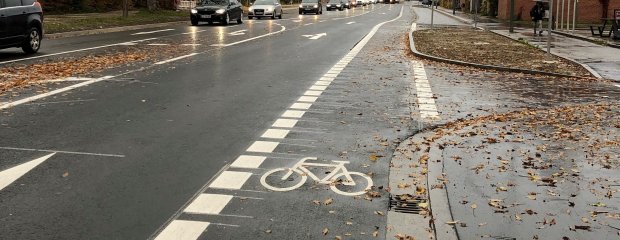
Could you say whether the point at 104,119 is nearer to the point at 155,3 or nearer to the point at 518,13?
the point at 155,3

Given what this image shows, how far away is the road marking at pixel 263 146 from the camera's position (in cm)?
746

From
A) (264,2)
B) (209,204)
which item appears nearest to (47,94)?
(209,204)

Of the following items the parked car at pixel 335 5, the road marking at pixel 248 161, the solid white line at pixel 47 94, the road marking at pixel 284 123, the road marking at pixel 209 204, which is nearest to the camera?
the road marking at pixel 209 204

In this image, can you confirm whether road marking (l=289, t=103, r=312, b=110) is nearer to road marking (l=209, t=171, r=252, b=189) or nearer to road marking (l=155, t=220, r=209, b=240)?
road marking (l=209, t=171, r=252, b=189)

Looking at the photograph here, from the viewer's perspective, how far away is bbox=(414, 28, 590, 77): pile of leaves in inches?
671

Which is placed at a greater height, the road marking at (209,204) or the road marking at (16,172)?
the road marking at (16,172)

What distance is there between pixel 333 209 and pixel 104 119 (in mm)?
4776

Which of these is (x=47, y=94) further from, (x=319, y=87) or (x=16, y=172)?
(x=16, y=172)

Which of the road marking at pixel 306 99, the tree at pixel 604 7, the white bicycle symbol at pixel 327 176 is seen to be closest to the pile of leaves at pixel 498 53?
the road marking at pixel 306 99

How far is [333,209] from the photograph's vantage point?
5.43 m

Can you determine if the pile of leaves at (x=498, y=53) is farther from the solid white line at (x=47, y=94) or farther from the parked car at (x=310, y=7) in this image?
the parked car at (x=310, y=7)

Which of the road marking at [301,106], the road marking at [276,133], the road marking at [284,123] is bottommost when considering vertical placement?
the road marking at [276,133]

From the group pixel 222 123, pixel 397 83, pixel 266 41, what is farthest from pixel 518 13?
pixel 222 123

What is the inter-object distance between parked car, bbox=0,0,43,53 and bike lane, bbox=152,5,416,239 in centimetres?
960
